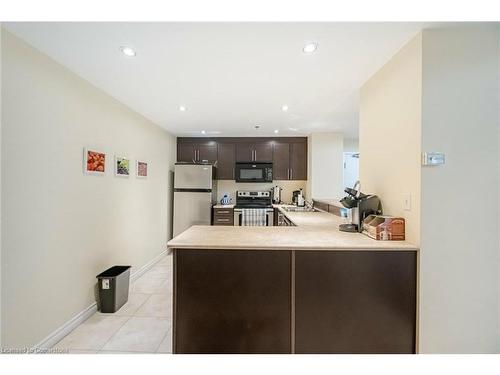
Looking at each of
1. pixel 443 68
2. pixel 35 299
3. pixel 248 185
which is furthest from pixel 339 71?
pixel 248 185

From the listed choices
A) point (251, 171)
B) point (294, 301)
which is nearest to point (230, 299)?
point (294, 301)

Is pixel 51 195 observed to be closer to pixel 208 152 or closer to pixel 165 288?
pixel 165 288

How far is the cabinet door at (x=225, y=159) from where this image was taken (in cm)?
492

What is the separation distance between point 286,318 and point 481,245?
134 centimetres

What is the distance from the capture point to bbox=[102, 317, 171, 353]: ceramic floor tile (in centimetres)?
193

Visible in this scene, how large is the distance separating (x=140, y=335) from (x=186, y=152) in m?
3.51

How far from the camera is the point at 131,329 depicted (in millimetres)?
2195

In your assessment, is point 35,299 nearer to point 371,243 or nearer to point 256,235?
point 256,235

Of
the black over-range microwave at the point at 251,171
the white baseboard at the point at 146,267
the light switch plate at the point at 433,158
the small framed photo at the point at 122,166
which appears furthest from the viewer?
the black over-range microwave at the point at 251,171

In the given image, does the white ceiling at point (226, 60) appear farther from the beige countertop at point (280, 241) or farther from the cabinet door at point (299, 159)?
the cabinet door at point (299, 159)

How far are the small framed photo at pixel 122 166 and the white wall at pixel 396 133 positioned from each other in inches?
109

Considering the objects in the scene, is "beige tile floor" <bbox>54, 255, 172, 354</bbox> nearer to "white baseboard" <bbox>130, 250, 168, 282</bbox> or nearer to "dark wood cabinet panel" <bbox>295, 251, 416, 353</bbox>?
"white baseboard" <bbox>130, 250, 168, 282</bbox>

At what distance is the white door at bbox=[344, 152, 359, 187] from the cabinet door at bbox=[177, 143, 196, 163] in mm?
3367

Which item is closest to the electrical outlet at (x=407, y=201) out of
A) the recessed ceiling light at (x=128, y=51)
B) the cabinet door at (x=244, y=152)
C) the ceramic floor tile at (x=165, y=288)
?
the recessed ceiling light at (x=128, y=51)
